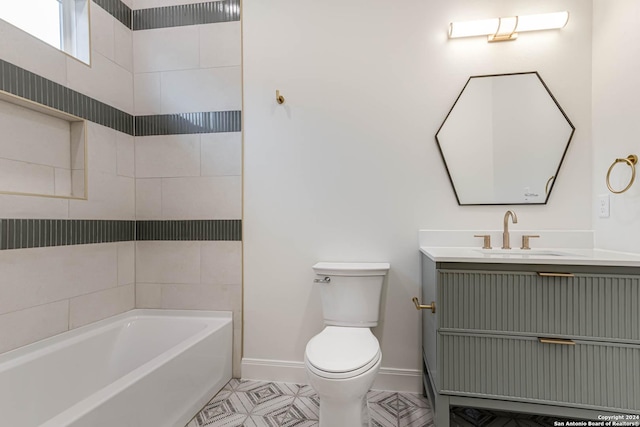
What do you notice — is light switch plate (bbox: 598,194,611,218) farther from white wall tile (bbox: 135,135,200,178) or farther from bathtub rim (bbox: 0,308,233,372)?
white wall tile (bbox: 135,135,200,178)

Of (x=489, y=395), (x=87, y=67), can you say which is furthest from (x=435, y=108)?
(x=87, y=67)

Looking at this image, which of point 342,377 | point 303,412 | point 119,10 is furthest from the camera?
point 119,10

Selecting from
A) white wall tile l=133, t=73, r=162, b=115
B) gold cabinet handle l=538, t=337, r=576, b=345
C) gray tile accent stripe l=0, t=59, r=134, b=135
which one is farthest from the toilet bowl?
white wall tile l=133, t=73, r=162, b=115

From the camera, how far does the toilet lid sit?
50.1 inches

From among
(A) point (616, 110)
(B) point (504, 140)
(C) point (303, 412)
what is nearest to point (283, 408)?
(C) point (303, 412)

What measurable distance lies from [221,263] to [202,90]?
116 centimetres

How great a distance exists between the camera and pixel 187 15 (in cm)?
208

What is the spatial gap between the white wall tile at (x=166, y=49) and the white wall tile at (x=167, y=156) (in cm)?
48

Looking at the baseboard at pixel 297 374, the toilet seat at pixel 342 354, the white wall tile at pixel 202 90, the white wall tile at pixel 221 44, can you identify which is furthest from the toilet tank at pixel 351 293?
the white wall tile at pixel 221 44

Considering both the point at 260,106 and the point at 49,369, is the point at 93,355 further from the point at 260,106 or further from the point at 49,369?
the point at 260,106

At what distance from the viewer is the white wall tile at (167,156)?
2080mm

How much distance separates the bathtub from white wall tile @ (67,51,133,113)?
1348mm

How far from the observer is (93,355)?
171cm

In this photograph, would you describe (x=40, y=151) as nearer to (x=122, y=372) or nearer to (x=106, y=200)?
(x=106, y=200)
